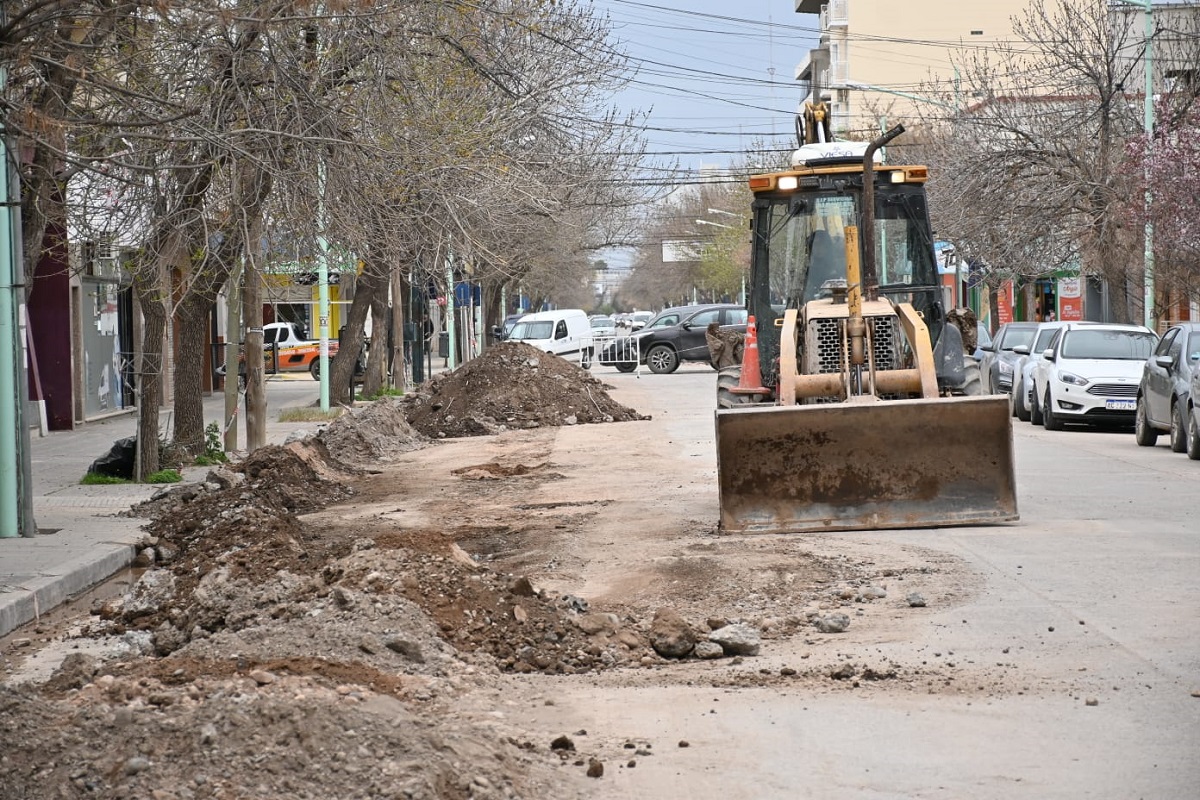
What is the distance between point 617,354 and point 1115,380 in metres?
26.2

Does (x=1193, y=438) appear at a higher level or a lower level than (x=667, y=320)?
lower

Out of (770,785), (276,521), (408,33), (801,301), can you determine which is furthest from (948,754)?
(408,33)

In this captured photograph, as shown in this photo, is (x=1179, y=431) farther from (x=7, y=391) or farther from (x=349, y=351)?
(x=349, y=351)

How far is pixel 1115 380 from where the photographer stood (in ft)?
76.6

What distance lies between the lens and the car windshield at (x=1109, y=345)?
952 inches

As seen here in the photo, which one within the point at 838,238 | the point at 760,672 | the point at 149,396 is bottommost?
the point at 760,672

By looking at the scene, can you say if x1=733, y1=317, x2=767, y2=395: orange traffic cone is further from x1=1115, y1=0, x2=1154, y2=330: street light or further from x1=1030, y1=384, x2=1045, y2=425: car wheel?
x1=1115, y1=0, x2=1154, y2=330: street light

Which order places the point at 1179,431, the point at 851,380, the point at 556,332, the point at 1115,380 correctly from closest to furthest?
the point at 851,380
the point at 1179,431
the point at 1115,380
the point at 556,332

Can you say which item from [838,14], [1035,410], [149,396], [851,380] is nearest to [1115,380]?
[1035,410]

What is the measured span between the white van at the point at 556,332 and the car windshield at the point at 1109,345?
80.4 feet

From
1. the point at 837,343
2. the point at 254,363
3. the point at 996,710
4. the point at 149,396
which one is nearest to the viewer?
the point at 996,710

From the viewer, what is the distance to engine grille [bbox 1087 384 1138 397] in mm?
23250

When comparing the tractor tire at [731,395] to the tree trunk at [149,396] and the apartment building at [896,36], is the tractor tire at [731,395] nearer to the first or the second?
the tree trunk at [149,396]

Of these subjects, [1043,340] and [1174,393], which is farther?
[1043,340]
